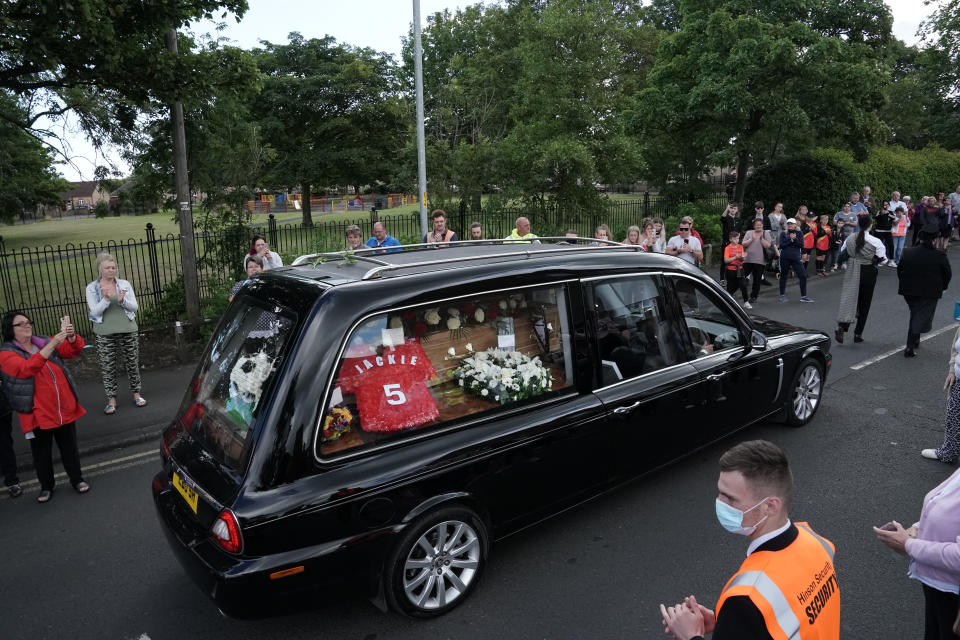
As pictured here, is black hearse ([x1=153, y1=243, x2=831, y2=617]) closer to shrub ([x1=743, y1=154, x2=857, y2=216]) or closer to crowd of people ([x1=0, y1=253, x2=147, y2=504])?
crowd of people ([x1=0, y1=253, x2=147, y2=504])

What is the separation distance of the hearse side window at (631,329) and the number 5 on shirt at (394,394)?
1.44 m

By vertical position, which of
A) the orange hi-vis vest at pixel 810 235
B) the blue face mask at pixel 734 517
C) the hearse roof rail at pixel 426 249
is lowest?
the blue face mask at pixel 734 517

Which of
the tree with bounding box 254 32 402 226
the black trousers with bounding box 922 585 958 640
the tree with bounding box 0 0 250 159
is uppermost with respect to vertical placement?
the tree with bounding box 254 32 402 226

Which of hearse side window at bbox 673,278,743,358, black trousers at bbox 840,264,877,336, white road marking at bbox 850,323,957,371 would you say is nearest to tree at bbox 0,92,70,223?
hearse side window at bbox 673,278,743,358

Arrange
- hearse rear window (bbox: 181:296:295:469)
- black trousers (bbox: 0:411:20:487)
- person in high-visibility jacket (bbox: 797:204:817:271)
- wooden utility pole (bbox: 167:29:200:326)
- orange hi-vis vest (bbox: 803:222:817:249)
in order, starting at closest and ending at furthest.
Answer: hearse rear window (bbox: 181:296:295:469) → black trousers (bbox: 0:411:20:487) → wooden utility pole (bbox: 167:29:200:326) → person in high-visibility jacket (bbox: 797:204:817:271) → orange hi-vis vest (bbox: 803:222:817:249)

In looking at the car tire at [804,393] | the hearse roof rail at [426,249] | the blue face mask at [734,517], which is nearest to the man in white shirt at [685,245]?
the car tire at [804,393]

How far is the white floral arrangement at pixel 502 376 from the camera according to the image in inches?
144

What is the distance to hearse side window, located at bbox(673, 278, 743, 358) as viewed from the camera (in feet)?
15.5

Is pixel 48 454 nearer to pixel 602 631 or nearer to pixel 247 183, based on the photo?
pixel 602 631

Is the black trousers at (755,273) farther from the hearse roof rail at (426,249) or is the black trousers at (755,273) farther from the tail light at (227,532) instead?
the tail light at (227,532)

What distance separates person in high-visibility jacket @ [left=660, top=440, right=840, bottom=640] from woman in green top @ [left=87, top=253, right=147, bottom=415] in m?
6.72

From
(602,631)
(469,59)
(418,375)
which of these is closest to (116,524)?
(418,375)

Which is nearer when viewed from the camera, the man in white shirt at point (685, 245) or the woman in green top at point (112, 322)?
the woman in green top at point (112, 322)

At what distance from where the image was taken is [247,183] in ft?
34.0
